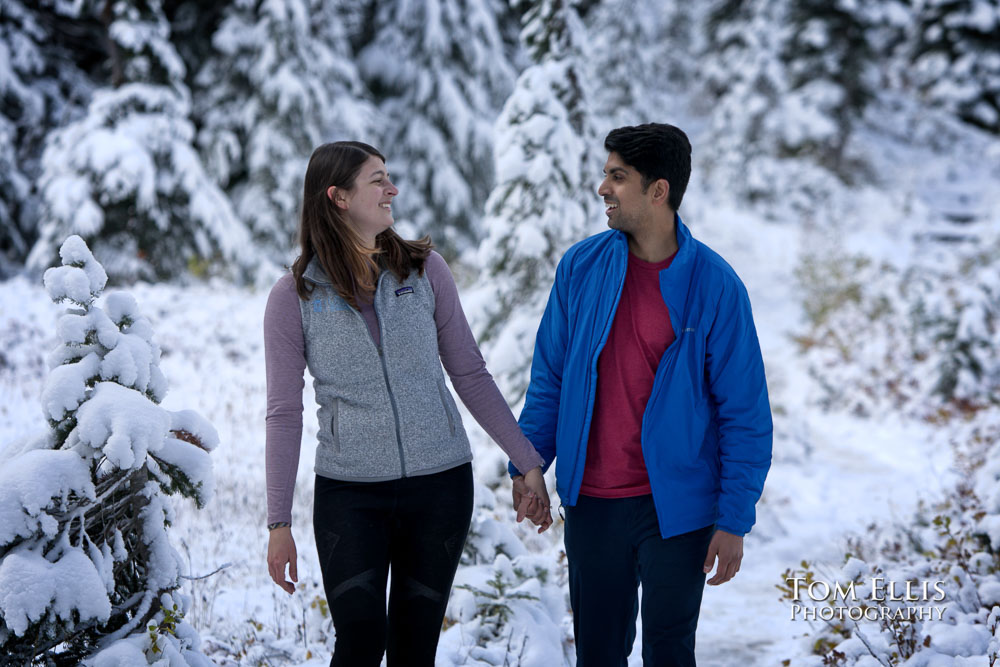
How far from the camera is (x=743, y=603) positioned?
5.77 m

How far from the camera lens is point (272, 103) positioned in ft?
53.7

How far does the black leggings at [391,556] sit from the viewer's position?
272 centimetres

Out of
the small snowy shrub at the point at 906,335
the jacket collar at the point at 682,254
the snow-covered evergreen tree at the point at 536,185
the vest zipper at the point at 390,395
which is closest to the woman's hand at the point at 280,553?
the vest zipper at the point at 390,395

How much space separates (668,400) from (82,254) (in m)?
2.37

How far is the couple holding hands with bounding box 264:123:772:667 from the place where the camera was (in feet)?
9.09

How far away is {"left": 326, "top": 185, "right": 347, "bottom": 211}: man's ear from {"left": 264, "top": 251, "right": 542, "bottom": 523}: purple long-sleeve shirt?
33cm

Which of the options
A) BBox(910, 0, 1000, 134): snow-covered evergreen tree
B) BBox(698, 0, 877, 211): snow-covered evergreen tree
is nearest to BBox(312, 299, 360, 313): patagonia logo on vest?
BBox(698, 0, 877, 211): snow-covered evergreen tree

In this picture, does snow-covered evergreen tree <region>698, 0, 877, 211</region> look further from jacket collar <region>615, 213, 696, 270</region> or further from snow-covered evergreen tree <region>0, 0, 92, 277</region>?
jacket collar <region>615, 213, 696, 270</region>

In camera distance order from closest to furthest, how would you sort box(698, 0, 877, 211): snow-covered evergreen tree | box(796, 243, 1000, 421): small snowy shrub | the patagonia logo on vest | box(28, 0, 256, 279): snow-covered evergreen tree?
the patagonia logo on vest, box(796, 243, 1000, 421): small snowy shrub, box(28, 0, 256, 279): snow-covered evergreen tree, box(698, 0, 877, 211): snow-covered evergreen tree

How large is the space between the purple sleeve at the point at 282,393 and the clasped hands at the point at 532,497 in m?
0.87

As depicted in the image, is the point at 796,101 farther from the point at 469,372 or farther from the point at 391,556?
the point at 391,556

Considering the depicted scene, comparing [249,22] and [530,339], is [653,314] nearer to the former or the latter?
[530,339]

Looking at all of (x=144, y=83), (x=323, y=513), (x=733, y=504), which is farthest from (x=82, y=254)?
(x=144, y=83)

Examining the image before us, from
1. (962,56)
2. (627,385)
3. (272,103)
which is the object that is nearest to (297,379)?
(627,385)
